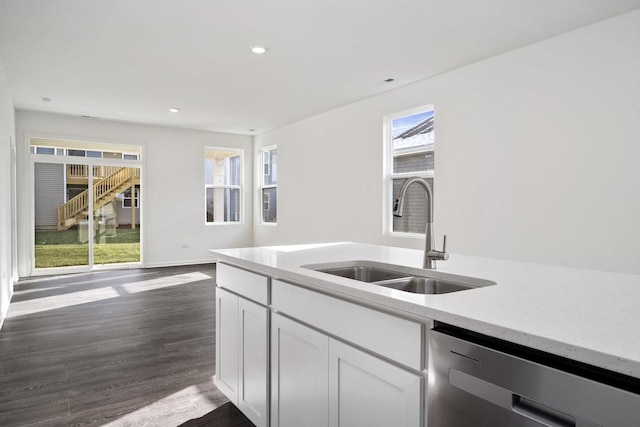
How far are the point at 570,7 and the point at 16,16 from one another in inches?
169

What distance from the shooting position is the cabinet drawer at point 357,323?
113 cm

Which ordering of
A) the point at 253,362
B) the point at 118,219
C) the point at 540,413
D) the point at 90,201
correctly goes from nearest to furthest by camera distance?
the point at 540,413, the point at 253,362, the point at 90,201, the point at 118,219

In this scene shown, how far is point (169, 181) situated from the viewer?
7.70 meters

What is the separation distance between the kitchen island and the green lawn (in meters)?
6.27

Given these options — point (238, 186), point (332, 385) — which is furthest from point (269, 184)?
point (332, 385)

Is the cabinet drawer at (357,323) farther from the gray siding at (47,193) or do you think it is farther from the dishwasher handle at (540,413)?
the gray siding at (47,193)

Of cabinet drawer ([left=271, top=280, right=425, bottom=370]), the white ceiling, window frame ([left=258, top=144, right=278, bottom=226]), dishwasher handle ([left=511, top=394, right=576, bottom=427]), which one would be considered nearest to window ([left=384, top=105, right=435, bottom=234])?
the white ceiling

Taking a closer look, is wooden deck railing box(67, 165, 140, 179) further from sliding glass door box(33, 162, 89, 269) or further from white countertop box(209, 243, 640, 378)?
white countertop box(209, 243, 640, 378)

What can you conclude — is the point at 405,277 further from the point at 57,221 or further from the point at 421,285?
the point at 57,221

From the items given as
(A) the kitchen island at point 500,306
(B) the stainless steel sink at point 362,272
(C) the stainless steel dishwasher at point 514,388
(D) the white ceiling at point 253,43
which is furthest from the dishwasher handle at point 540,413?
(D) the white ceiling at point 253,43

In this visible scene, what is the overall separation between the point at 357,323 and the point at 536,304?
21.1 inches

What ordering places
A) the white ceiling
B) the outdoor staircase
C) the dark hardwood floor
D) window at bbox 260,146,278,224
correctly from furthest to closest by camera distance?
1. window at bbox 260,146,278,224
2. the outdoor staircase
3. the white ceiling
4. the dark hardwood floor

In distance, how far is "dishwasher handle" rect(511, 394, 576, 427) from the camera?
798 millimetres

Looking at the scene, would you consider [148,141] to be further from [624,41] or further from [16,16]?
[624,41]
